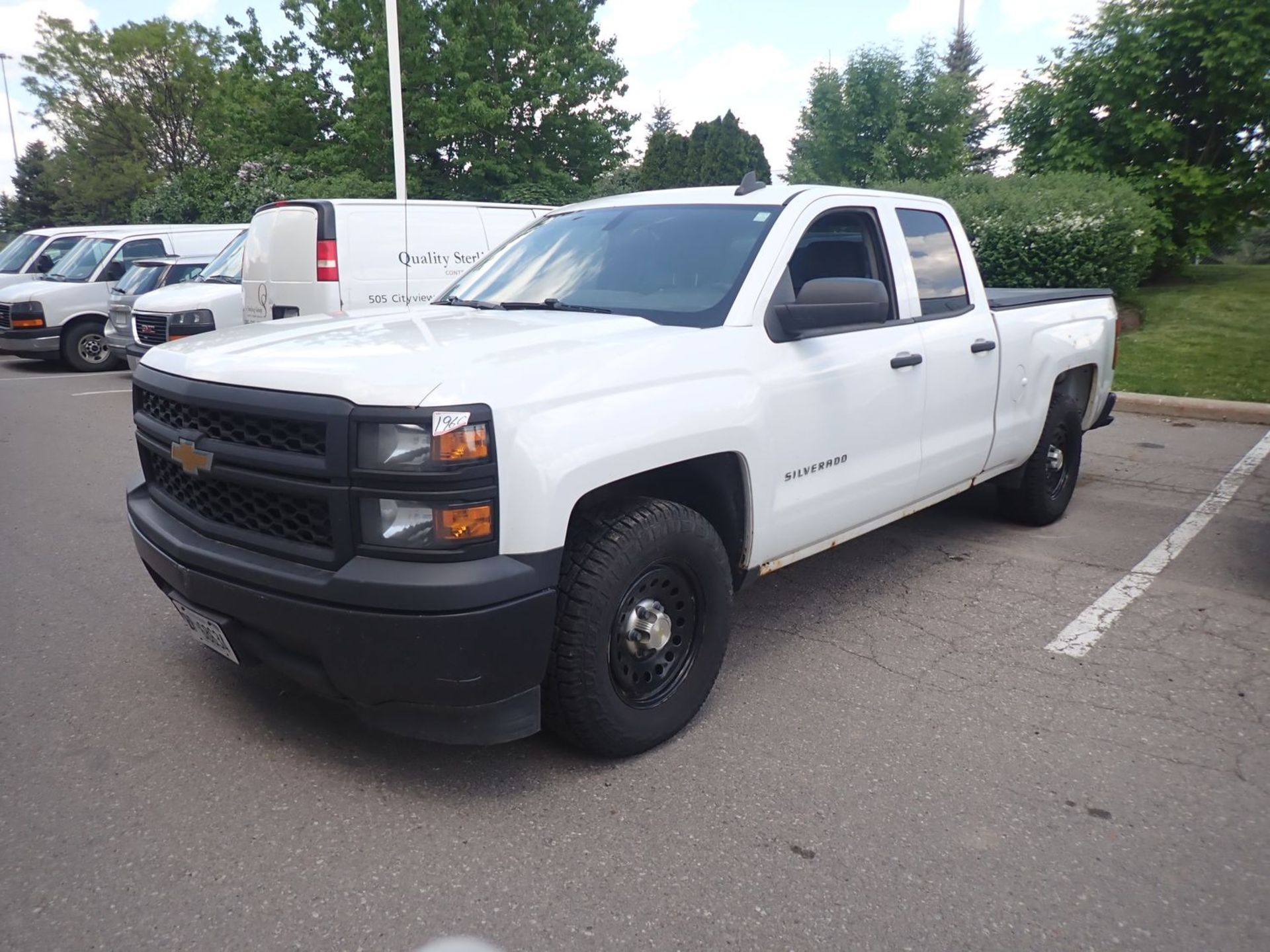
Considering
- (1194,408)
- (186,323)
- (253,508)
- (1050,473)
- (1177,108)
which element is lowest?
(1194,408)

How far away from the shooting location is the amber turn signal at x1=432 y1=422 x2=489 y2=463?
2.70m

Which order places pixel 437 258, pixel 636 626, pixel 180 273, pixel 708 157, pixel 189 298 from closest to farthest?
pixel 636 626 < pixel 437 258 < pixel 189 298 < pixel 180 273 < pixel 708 157

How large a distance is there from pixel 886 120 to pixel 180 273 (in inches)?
720

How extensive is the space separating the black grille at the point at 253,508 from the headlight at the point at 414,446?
0.25 meters

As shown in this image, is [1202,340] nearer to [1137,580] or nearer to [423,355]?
[1137,580]

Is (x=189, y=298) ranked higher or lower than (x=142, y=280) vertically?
lower

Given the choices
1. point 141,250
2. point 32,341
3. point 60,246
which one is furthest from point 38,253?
point 32,341

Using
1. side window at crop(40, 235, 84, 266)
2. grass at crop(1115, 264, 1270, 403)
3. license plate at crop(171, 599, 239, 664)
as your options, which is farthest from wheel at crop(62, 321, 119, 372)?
grass at crop(1115, 264, 1270, 403)

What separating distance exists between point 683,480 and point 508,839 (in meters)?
1.32

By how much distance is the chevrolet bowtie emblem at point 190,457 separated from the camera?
122 inches

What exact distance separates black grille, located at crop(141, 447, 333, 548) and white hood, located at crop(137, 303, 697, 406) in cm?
33

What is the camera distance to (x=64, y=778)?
319 cm

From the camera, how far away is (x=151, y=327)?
36.3ft

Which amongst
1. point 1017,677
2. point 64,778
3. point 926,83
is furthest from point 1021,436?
point 926,83
